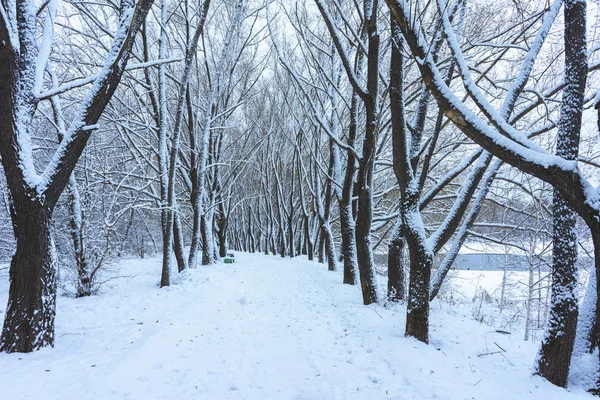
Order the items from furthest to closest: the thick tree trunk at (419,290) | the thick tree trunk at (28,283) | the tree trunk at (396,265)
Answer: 1. the tree trunk at (396,265)
2. the thick tree trunk at (419,290)
3. the thick tree trunk at (28,283)

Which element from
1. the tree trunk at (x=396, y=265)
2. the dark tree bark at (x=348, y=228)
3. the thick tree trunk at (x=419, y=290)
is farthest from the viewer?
the dark tree bark at (x=348, y=228)

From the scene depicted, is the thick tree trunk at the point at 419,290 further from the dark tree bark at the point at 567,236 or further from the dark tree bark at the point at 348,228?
the dark tree bark at the point at 348,228

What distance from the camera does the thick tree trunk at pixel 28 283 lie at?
11.5 feet

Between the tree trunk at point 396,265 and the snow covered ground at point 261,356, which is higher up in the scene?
the tree trunk at point 396,265

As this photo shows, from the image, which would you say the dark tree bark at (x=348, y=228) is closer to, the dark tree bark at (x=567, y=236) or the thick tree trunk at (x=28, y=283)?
the dark tree bark at (x=567, y=236)

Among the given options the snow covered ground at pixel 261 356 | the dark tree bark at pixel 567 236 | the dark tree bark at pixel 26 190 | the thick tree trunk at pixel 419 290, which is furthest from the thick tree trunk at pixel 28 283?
the dark tree bark at pixel 567 236

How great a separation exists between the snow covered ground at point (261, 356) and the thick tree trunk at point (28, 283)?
0.26m

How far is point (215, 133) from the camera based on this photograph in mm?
13625

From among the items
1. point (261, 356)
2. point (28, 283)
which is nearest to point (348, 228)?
point (261, 356)

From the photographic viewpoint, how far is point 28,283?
357 cm

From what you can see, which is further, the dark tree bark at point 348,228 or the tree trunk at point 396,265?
the dark tree bark at point 348,228

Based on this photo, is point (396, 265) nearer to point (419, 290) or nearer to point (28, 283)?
point (419, 290)

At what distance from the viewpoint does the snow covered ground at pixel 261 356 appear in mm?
3043

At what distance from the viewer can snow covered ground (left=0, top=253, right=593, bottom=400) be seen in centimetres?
304
